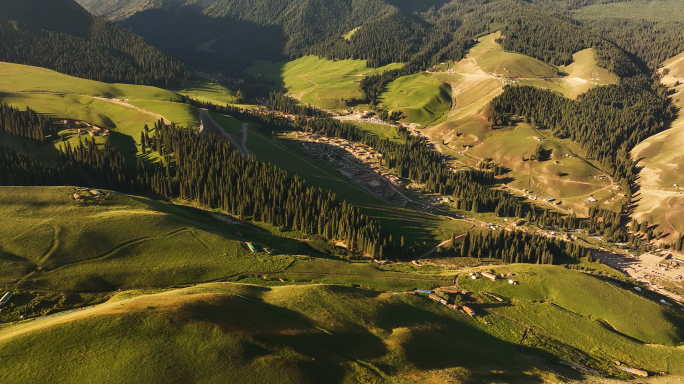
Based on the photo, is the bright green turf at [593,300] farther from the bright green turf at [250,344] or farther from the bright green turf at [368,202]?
the bright green turf at [368,202]

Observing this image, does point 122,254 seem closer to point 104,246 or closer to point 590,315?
point 104,246

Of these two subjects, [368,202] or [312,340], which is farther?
[368,202]

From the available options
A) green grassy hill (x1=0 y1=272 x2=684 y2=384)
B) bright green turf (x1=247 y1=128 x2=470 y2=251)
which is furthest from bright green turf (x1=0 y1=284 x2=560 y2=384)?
bright green turf (x1=247 y1=128 x2=470 y2=251)

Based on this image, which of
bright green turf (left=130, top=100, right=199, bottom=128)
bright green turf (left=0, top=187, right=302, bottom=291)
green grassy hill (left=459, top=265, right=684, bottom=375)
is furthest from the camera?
bright green turf (left=130, top=100, right=199, bottom=128)

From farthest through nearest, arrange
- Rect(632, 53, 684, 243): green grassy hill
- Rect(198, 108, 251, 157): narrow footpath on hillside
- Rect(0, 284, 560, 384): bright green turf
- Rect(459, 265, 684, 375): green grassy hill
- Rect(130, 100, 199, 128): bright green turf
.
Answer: Rect(130, 100, 199, 128): bright green turf < Rect(198, 108, 251, 157): narrow footpath on hillside < Rect(632, 53, 684, 243): green grassy hill < Rect(459, 265, 684, 375): green grassy hill < Rect(0, 284, 560, 384): bright green turf

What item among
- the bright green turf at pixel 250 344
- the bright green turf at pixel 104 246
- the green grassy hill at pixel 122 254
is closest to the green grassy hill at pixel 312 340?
the bright green turf at pixel 250 344

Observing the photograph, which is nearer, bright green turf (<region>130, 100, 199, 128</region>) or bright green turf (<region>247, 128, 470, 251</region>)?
bright green turf (<region>247, 128, 470, 251</region>)

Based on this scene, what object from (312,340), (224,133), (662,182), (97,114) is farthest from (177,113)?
(662,182)

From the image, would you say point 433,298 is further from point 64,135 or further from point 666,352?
point 64,135

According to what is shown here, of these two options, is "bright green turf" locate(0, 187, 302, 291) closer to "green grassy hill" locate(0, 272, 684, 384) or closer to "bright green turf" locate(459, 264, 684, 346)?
"green grassy hill" locate(0, 272, 684, 384)

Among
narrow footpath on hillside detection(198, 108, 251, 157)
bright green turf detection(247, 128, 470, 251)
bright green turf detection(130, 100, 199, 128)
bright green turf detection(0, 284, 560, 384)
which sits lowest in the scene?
bright green turf detection(247, 128, 470, 251)

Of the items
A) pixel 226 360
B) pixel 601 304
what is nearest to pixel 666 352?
pixel 601 304
